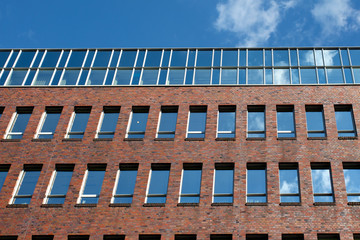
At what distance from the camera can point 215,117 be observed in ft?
94.8

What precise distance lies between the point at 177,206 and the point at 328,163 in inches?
343

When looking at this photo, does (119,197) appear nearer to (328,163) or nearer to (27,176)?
(27,176)

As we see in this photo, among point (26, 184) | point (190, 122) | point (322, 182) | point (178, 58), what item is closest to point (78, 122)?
point (26, 184)

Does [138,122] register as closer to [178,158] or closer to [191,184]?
[178,158]

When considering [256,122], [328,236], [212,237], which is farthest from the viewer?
[256,122]

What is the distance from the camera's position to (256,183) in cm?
2588

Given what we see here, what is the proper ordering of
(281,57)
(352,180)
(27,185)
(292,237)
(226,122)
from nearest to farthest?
(292,237) → (352,180) → (27,185) → (226,122) → (281,57)

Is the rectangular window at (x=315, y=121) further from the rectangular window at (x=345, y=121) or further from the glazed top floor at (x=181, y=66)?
the glazed top floor at (x=181, y=66)

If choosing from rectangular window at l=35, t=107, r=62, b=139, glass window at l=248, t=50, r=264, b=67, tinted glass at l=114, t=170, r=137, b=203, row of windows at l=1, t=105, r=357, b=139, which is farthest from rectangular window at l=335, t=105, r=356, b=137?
rectangular window at l=35, t=107, r=62, b=139

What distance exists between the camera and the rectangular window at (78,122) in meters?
29.0

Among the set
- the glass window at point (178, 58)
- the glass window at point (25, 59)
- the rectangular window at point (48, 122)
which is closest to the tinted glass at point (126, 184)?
the rectangular window at point (48, 122)

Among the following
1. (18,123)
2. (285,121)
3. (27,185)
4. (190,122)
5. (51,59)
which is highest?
(51,59)

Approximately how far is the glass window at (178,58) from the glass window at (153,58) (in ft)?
3.13

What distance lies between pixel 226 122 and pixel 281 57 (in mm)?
6858
